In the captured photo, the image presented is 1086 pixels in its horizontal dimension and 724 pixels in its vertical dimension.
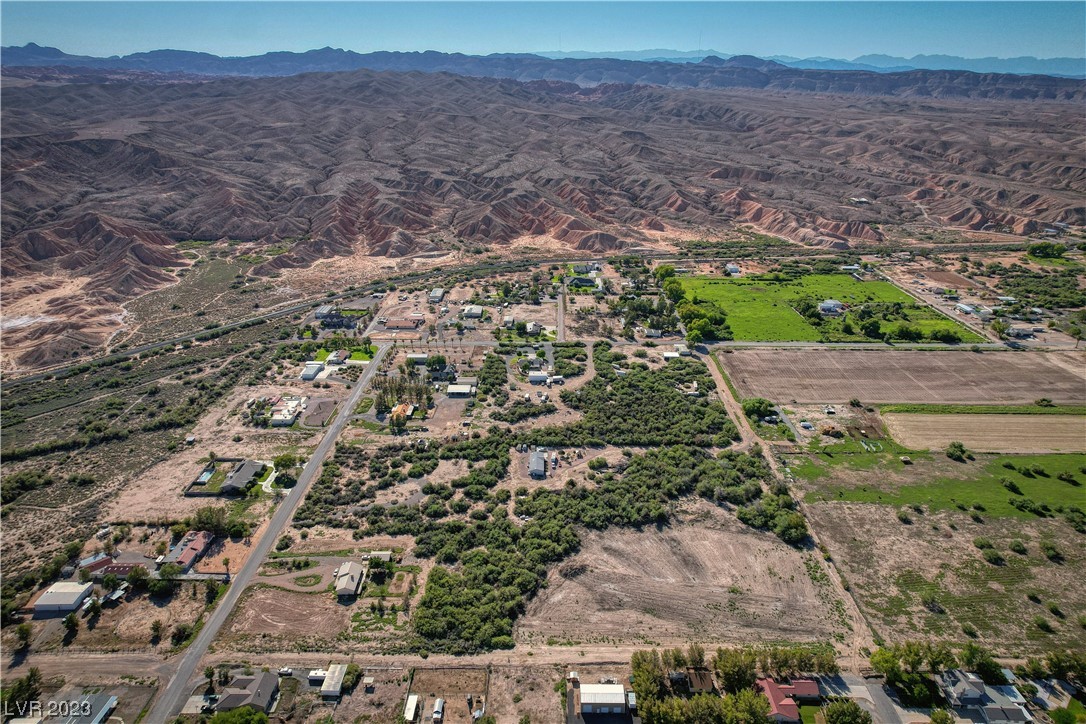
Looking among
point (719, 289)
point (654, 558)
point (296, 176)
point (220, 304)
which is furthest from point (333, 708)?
point (296, 176)

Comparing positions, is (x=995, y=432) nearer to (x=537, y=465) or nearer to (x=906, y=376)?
(x=906, y=376)

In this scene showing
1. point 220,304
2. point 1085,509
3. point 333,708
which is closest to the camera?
point 333,708

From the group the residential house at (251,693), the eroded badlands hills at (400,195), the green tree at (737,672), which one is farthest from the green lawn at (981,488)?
the eroded badlands hills at (400,195)

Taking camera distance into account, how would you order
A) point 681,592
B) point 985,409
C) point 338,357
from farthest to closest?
point 338,357 < point 985,409 < point 681,592

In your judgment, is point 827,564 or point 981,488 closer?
point 827,564

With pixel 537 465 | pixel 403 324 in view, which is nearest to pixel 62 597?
pixel 537 465

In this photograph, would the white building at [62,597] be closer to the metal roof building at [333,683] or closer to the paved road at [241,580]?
the paved road at [241,580]

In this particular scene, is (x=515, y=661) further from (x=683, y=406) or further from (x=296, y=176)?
(x=296, y=176)
